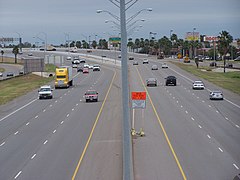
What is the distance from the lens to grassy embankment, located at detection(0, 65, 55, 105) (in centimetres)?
7486

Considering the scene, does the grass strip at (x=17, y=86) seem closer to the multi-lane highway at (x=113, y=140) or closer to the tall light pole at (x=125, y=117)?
the multi-lane highway at (x=113, y=140)

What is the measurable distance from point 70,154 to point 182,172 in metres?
7.98

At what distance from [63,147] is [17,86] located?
62.1 meters

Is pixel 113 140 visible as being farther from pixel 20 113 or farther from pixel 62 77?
pixel 62 77

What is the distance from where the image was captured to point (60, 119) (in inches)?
1912

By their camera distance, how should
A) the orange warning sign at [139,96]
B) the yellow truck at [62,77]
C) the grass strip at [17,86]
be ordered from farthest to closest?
the yellow truck at [62,77]
the grass strip at [17,86]
the orange warning sign at [139,96]

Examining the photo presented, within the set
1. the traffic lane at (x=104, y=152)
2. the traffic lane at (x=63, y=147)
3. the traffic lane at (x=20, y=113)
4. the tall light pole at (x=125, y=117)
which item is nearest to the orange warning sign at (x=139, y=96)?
the traffic lane at (x=104, y=152)

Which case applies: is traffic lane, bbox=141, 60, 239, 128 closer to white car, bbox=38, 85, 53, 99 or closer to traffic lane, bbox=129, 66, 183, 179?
traffic lane, bbox=129, 66, 183, 179

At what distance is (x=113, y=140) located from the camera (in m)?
35.0

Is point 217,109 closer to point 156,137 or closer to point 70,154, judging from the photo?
point 156,137

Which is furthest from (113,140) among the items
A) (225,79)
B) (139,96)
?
(225,79)

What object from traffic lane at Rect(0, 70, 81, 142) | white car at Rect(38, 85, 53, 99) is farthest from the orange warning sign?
white car at Rect(38, 85, 53, 99)

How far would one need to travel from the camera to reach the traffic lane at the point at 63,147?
26.2 m

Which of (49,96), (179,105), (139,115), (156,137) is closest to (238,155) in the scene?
(156,137)
